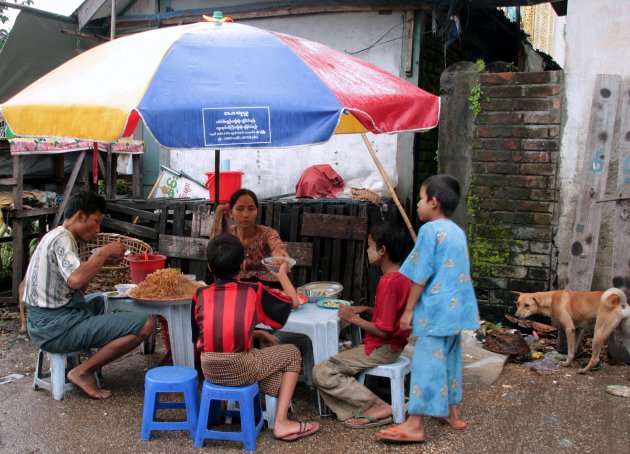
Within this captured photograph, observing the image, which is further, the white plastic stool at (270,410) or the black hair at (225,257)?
the white plastic stool at (270,410)

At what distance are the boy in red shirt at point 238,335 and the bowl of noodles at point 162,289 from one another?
2.28ft

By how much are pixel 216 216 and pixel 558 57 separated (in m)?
14.2

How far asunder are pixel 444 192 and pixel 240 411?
1.80 m

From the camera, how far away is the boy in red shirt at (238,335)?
362cm

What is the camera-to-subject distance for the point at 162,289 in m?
4.37

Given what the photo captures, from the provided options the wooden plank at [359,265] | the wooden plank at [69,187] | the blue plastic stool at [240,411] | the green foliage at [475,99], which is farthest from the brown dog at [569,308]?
the wooden plank at [69,187]

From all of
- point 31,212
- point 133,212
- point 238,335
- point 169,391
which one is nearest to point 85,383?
point 169,391

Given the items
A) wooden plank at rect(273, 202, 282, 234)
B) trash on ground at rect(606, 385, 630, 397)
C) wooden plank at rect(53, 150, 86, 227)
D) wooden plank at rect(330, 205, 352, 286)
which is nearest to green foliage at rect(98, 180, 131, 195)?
wooden plank at rect(53, 150, 86, 227)

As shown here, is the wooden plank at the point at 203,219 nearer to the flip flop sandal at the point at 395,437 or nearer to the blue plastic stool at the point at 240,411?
the blue plastic stool at the point at 240,411

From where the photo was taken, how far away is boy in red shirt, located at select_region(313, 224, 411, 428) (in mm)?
3910

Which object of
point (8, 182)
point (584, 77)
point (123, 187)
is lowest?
point (123, 187)

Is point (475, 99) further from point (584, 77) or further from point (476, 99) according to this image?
point (584, 77)

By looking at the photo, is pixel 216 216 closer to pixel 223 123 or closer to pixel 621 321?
pixel 223 123

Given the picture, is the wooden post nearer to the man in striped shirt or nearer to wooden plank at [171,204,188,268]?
wooden plank at [171,204,188,268]
